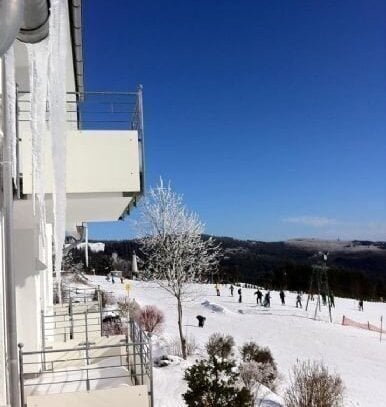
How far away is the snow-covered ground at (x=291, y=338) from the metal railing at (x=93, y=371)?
2608 mm

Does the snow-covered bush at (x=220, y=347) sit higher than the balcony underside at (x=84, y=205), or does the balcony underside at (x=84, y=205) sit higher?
the balcony underside at (x=84, y=205)

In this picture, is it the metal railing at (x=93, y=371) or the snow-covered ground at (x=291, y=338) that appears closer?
the metal railing at (x=93, y=371)

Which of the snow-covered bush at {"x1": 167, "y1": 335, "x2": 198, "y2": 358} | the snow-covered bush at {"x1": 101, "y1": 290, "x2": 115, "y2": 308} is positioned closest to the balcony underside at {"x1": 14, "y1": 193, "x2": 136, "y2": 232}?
the snow-covered bush at {"x1": 167, "y1": 335, "x2": 198, "y2": 358}

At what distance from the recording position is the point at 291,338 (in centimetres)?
2542

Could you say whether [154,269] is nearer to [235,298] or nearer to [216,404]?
[216,404]

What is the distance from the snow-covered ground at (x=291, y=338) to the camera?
1426 cm

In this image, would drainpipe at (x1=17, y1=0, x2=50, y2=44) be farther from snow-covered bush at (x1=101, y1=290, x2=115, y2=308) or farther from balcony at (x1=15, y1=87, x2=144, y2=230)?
snow-covered bush at (x1=101, y1=290, x2=115, y2=308)

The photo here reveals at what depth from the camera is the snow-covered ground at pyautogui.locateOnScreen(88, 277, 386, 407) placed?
14.3m

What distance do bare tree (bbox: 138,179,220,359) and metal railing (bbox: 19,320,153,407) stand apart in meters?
13.0

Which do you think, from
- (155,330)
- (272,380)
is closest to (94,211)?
(272,380)

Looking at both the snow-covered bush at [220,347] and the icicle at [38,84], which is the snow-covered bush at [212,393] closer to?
the icicle at [38,84]

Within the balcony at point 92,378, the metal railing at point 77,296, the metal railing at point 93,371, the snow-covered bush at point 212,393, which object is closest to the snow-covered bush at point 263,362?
the snow-covered bush at point 212,393

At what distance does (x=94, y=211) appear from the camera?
806cm

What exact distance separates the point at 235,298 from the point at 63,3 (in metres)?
44.4
